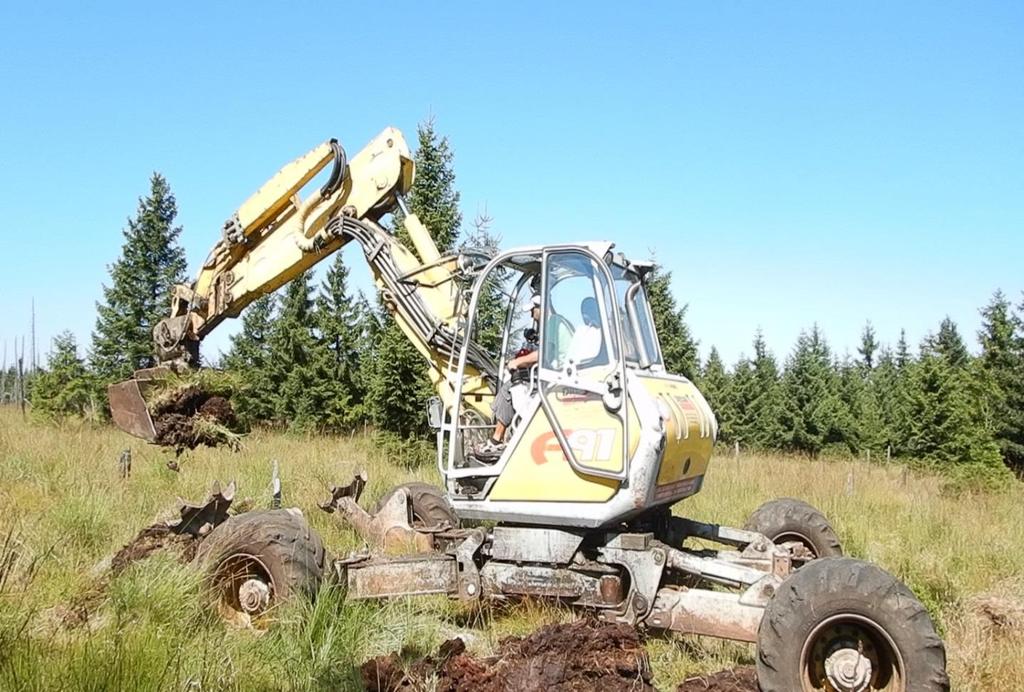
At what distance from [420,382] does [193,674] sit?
1374cm

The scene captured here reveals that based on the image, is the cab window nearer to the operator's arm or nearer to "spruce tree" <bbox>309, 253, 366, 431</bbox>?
the operator's arm

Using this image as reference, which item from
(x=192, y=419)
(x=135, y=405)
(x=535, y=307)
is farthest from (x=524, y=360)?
(x=135, y=405)

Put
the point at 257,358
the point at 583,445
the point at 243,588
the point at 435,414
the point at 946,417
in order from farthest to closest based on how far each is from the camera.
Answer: the point at 257,358
the point at 946,417
the point at 435,414
the point at 243,588
the point at 583,445

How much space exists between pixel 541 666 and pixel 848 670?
5.81 ft

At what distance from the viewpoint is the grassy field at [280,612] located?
4484 mm

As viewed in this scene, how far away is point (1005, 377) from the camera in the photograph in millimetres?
27141

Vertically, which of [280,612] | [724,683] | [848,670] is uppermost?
[280,612]

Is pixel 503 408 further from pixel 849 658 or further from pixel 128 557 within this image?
pixel 849 658

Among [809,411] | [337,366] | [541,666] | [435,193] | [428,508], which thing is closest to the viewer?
[541,666]

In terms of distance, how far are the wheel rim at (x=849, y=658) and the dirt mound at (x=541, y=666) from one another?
0.97 metres

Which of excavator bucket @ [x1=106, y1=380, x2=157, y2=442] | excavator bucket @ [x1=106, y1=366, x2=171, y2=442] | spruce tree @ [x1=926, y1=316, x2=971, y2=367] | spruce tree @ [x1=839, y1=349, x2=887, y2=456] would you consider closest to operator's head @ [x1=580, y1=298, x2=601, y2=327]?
excavator bucket @ [x1=106, y1=366, x2=171, y2=442]

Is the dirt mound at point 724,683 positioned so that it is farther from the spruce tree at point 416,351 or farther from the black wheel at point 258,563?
the spruce tree at point 416,351

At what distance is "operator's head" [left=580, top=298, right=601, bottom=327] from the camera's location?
637 cm

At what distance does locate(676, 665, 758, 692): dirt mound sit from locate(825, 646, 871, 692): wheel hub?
0.44 m
